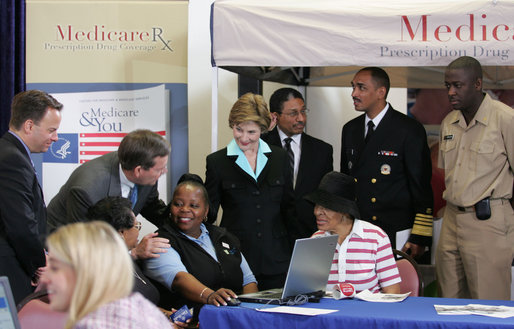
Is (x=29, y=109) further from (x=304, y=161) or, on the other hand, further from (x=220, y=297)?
(x=304, y=161)

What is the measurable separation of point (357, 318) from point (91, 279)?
1507mm

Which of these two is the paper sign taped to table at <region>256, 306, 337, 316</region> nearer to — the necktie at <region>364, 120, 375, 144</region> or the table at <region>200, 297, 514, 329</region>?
the table at <region>200, 297, 514, 329</region>

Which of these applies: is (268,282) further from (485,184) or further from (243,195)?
(485,184)

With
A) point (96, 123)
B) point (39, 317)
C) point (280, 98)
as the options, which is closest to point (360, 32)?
point (280, 98)

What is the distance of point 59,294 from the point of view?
1.92 metres

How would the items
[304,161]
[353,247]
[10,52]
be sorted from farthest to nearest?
[10,52]
[304,161]
[353,247]

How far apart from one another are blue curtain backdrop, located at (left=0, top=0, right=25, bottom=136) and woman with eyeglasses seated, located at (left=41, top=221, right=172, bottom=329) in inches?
162

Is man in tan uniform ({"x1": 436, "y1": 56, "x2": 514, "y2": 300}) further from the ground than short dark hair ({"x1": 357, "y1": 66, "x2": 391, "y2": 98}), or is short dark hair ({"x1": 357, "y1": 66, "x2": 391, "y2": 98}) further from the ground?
short dark hair ({"x1": 357, "y1": 66, "x2": 391, "y2": 98})

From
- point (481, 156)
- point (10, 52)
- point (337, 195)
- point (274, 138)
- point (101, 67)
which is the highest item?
point (10, 52)

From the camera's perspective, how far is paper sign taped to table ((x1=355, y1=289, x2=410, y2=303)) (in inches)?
136

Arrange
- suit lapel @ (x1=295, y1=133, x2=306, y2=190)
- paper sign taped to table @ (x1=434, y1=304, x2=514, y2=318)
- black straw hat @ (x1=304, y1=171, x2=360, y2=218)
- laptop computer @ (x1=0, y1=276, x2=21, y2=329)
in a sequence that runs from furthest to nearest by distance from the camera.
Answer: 1. suit lapel @ (x1=295, y1=133, x2=306, y2=190)
2. black straw hat @ (x1=304, y1=171, x2=360, y2=218)
3. paper sign taped to table @ (x1=434, y1=304, x2=514, y2=318)
4. laptop computer @ (x1=0, y1=276, x2=21, y2=329)

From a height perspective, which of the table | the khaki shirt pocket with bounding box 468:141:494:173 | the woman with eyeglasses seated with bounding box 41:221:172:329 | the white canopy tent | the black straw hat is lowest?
the table

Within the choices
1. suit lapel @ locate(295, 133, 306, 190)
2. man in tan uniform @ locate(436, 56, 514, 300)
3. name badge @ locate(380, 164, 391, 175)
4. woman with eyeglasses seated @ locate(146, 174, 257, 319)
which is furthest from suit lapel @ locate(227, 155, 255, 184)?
man in tan uniform @ locate(436, 56, 514, 300)

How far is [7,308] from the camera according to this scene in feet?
8.21
